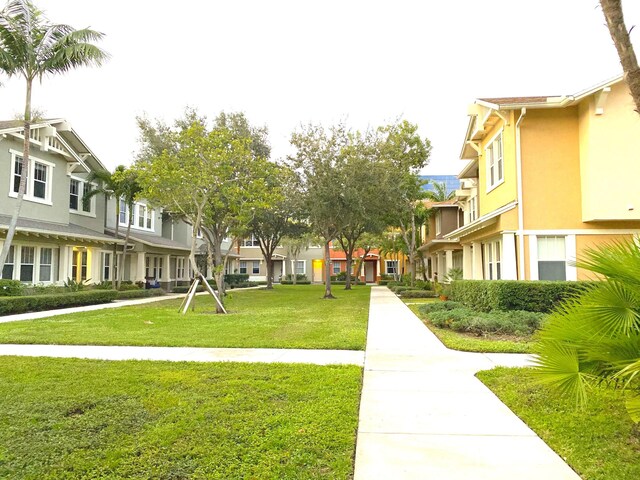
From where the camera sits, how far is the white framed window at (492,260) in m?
14.8

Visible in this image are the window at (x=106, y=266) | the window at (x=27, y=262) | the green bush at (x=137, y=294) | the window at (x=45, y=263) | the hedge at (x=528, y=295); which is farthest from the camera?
the window at (x=106, y=266)

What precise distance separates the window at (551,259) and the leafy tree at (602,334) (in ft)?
32.4

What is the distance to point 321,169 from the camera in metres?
21.7

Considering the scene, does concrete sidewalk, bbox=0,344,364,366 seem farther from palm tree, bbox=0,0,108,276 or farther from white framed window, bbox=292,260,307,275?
white framed window, bbox=292,260,307,275

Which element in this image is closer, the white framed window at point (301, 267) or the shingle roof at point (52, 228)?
the shingle roof at point (52, 228)

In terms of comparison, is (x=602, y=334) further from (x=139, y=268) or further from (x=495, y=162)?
(x=139, y=268)

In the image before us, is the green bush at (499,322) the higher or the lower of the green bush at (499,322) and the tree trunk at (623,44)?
the lower

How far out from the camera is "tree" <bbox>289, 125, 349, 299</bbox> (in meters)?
21.6

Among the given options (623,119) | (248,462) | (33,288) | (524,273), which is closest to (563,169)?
(623,119)

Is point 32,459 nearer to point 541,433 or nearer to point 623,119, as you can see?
point 541,433

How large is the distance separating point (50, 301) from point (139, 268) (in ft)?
33.3

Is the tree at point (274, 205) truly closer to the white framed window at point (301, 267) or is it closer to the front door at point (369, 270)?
the white framed window at point (301, 267)

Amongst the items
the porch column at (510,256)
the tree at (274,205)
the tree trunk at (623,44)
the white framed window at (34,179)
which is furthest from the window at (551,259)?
the white framed window at (34,179)

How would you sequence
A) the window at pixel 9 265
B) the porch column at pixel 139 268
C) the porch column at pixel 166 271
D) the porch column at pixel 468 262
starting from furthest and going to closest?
1. the porch column at pixel 166 271
2. the porch column at pixel 139 268
3. the porch column at pixel 468 262
4. the window at pixel 9 265
